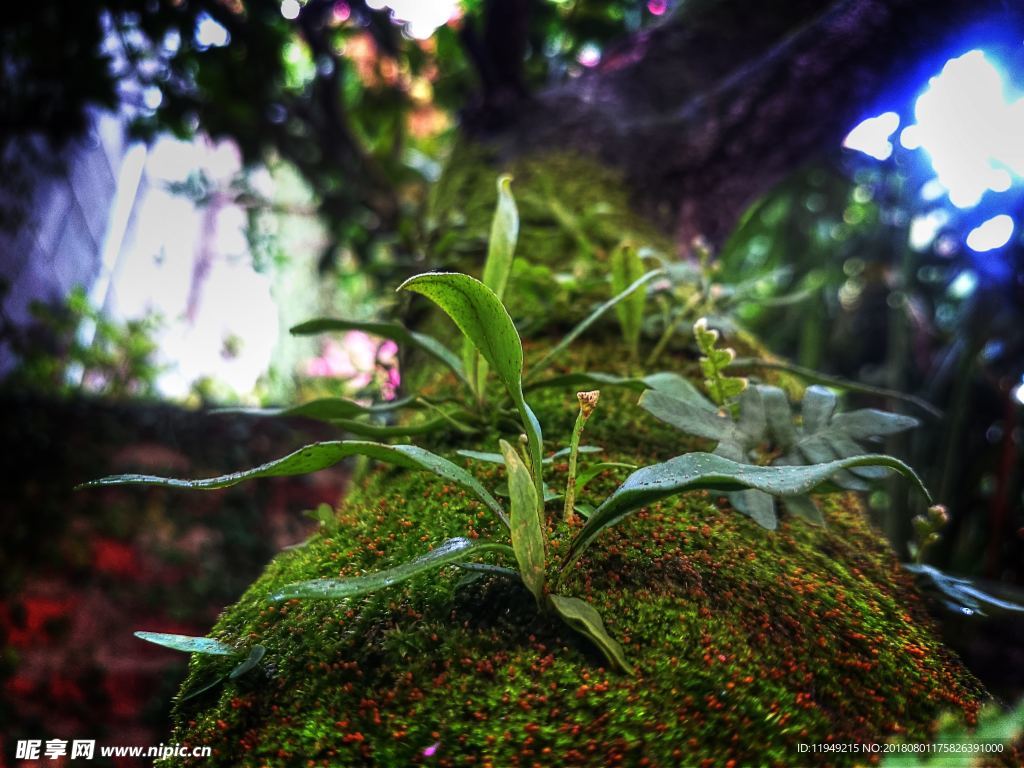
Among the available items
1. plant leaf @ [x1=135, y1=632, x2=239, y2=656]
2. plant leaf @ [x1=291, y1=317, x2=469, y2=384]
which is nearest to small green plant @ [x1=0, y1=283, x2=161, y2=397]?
plant leaf @ [x1=291, y1=317, x2=469, y2=384]

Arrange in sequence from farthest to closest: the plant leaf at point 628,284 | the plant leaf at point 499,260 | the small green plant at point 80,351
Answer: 1. the small green plant at point 80,351
2. the plant leaf at point 628,284
3. the plant leaf at point 499,260

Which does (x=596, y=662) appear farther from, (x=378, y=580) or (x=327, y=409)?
(x=327, y=409)

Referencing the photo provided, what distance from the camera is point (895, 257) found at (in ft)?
7.28

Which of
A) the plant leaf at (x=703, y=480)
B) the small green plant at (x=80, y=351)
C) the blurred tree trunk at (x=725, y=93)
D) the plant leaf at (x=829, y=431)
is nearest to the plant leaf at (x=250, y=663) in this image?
the plant leaf at (x=703, y=480)

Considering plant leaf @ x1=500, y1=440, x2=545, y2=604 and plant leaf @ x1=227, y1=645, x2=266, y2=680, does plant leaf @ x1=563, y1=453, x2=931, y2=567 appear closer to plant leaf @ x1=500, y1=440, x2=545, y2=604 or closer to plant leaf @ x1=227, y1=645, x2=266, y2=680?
plant leaf @ x1=500, y1=440, x2=545, y2=604

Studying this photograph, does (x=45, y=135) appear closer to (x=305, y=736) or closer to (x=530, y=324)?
(x=530, y=324)

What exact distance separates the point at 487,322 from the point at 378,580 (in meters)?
0.20

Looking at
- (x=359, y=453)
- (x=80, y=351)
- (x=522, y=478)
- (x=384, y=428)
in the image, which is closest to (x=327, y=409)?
(x=384, y=428)

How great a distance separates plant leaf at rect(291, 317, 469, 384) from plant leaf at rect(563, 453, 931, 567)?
318 mm

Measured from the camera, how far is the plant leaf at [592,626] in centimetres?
42

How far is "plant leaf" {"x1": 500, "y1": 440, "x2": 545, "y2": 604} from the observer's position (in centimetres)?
42

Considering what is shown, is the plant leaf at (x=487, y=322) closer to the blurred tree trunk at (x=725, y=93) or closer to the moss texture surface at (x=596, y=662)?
the moss texture surface at (x=596, y=662)

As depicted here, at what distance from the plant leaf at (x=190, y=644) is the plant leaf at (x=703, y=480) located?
0.84ft

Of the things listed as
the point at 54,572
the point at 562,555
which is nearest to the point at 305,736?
the point at 562,555
